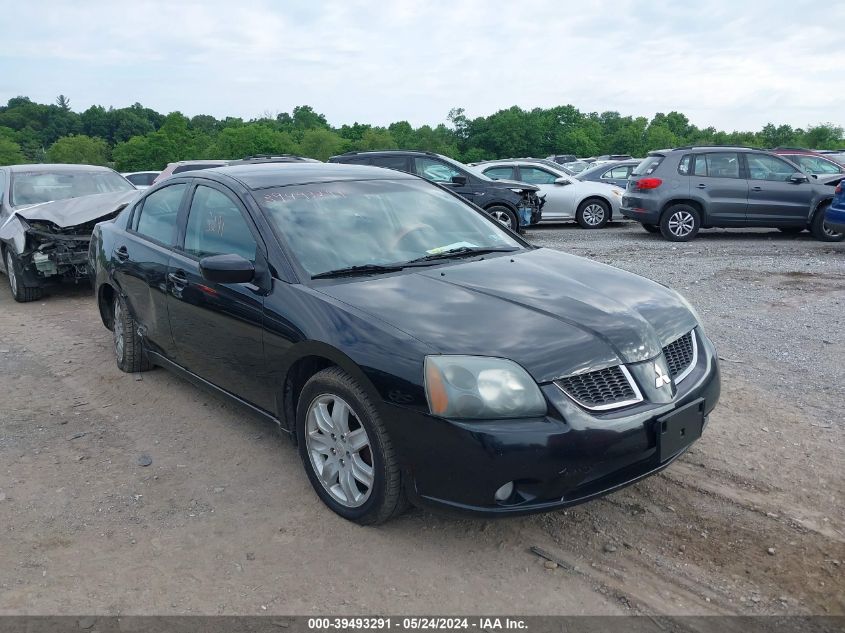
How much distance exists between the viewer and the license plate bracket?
2.96 m

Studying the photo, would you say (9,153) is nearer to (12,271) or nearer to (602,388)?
(12,271)

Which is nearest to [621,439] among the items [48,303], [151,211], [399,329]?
[399,329]

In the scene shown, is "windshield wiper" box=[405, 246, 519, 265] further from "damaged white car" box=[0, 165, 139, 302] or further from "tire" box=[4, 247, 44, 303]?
"tire" box=[4, 247, 44, 303]

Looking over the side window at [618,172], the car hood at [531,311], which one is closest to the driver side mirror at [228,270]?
the car hood at [531,311]

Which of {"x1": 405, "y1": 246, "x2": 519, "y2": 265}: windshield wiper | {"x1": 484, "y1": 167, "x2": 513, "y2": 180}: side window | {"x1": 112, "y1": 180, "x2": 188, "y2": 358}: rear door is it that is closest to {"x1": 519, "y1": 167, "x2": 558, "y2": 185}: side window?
{"x1": 484, "y1": 167, "x2": 513, "y2": 180}: side window

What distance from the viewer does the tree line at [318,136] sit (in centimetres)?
5906

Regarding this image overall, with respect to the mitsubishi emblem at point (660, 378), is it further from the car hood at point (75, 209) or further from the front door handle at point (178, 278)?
the car hood at point (75, 209)

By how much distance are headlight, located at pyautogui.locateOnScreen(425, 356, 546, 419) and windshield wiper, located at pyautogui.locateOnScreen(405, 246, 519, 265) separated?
1.13 m

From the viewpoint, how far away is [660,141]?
84.1 meters

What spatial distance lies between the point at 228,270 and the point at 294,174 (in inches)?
40.4

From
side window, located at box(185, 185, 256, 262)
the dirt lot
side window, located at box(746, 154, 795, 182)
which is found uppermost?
side window, located at box(746, 154, 795, 182)

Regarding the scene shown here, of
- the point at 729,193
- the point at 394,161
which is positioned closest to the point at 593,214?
the point at 729,193

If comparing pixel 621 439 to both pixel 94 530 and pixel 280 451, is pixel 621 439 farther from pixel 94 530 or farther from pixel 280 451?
pixel 94 530

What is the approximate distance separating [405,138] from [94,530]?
81393mm
